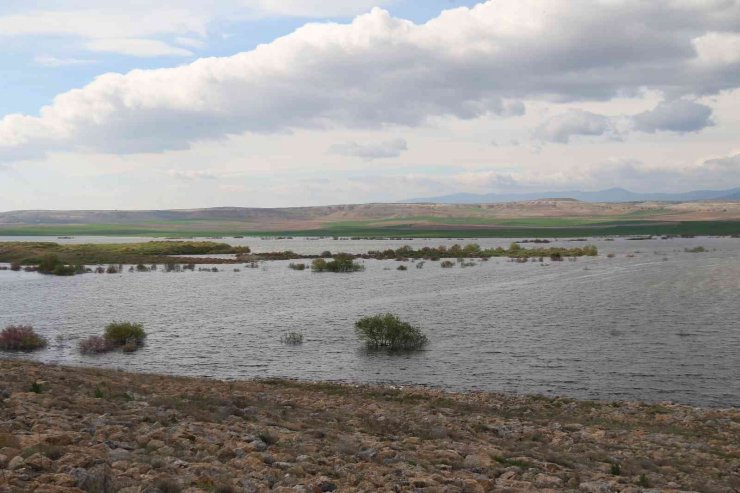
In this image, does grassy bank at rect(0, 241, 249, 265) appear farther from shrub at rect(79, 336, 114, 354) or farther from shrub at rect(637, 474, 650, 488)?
shrub at rect(637, 474, 650, 488)

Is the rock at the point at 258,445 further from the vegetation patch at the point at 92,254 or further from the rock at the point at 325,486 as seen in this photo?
the vegetation patch at the point at 92,254

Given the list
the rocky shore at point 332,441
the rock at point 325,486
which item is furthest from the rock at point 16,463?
the rock at point 325,486

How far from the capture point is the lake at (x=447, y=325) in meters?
29.2

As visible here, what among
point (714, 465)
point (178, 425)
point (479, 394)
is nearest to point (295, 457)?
point (178, 425)

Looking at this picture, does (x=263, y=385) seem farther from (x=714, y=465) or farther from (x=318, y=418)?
(x=714, y=465)

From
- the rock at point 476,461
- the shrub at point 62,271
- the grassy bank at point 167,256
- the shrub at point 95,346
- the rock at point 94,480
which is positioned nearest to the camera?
the rock at point 94,480

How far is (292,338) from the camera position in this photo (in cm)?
3866

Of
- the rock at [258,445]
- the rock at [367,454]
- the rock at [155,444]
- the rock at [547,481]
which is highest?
the rock at [155,444]

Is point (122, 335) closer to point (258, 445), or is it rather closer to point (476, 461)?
point (258, 445)

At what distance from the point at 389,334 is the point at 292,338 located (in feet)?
21.9

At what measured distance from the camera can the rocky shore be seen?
1119cm

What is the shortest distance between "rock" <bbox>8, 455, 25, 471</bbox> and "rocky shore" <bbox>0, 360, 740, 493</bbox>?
0.02 m

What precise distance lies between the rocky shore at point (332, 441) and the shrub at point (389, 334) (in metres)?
13.0

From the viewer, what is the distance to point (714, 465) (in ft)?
49.5
